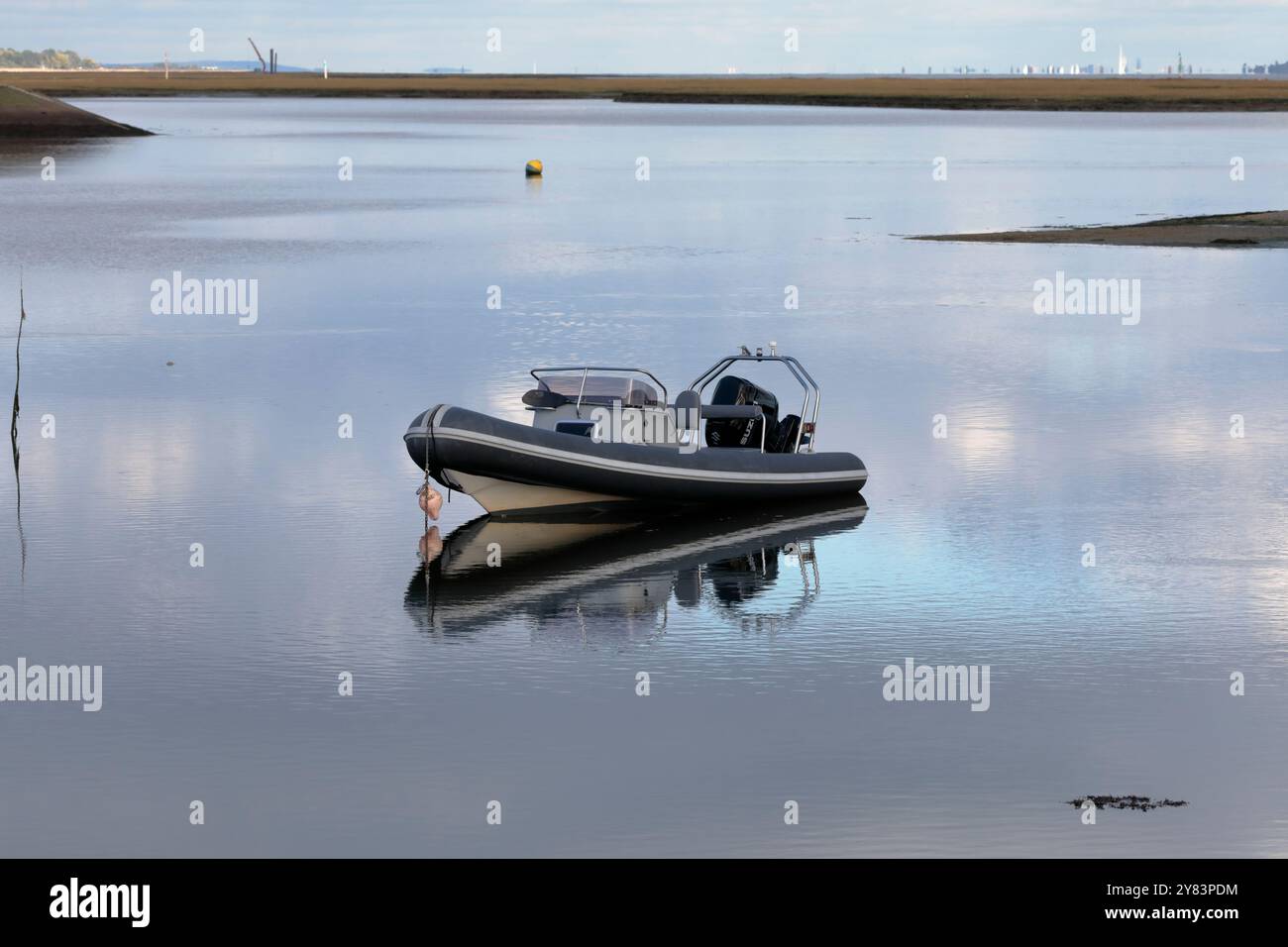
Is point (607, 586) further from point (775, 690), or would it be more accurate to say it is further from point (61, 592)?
point (61, 592)

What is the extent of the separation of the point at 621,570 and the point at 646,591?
34.8 inches

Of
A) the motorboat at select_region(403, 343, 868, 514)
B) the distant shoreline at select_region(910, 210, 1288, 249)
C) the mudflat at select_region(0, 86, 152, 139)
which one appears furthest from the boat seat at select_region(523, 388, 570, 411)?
the mudflat at select_region(0, 86, 152, 139)

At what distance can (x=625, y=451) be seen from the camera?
21.1 meters

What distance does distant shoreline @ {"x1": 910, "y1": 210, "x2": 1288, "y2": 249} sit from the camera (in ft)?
186

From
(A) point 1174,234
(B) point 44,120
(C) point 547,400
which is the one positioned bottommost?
(C) point 547,400

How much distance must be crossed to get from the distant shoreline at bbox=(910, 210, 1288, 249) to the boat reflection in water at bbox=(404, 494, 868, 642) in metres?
37.3

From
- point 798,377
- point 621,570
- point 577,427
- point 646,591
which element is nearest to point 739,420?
point 798,377

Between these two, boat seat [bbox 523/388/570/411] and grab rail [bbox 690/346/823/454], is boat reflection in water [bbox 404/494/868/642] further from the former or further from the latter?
boat seat [bbox 523/388/570/411]

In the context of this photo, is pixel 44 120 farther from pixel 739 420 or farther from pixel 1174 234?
pixel 739 420

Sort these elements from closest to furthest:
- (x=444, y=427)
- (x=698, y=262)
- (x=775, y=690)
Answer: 1. (x=775, y=690)
2. (x=444, y=427)
3. (x=698, y=262)

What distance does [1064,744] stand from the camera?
1413 centimetres

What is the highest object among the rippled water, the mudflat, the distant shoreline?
the mudflat
